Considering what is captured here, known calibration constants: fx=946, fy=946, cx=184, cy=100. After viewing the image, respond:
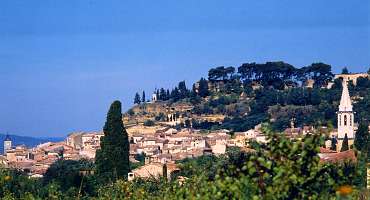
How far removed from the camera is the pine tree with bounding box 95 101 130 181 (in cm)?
2972

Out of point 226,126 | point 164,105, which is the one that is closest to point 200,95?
point 164,105

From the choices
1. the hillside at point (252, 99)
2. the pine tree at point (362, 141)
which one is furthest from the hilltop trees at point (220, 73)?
the pine tree at point (362, 141)

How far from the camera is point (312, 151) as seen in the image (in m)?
4.58

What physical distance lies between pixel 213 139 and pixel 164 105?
21011mm

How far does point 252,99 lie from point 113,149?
159ft

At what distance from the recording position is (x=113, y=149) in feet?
103

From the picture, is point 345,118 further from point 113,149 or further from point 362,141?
point 362,141

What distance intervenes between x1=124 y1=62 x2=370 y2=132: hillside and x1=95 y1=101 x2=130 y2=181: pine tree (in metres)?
32.6

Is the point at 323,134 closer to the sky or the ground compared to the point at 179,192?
closer to the sky

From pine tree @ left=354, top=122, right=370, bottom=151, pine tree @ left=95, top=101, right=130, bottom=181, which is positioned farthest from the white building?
pine tree @ left=95, top=101, right=130, bottom=181

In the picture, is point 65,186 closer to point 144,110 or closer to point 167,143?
point 167,143

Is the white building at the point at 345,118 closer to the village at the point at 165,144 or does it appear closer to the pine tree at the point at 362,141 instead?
the village at the point at 165,144

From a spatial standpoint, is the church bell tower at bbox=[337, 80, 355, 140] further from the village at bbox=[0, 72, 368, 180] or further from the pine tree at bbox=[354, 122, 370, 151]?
the pine tree at bbox=[354, 122, 370, 151]

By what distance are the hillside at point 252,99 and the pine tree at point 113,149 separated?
32637 mm
